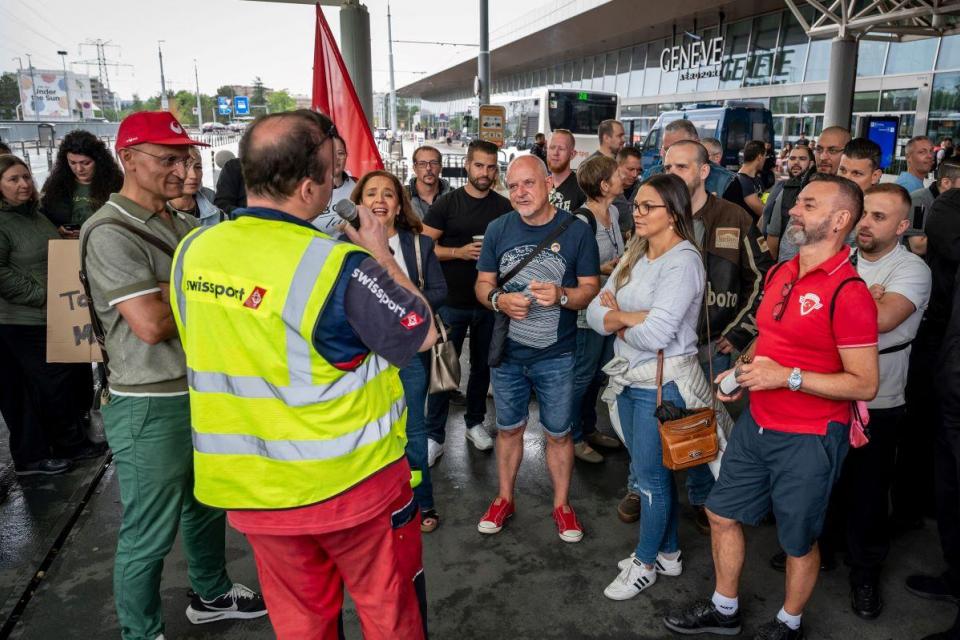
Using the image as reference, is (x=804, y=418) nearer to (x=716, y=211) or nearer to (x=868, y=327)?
(x=868, y=327)

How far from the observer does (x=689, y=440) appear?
9.11 ft

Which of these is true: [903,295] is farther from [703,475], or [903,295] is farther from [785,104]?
[785,104]

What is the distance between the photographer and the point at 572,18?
2491cm

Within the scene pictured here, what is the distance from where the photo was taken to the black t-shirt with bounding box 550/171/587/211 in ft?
17.1

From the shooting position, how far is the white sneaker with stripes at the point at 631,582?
3006 mm

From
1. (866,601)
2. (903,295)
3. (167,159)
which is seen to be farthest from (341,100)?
(866,601)

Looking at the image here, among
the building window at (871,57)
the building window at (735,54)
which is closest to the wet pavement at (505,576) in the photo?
the building window at (871,57)

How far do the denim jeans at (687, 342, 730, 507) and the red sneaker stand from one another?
39.3 inches

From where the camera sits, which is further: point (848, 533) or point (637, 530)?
point (637, 530)

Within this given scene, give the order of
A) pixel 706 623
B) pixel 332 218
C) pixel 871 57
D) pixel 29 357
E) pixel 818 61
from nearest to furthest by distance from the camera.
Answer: pixel 332 218
pixel 706 623
pixel 29 357
pixel 871 57
pixel 818 61

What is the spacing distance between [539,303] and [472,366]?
1518 mm

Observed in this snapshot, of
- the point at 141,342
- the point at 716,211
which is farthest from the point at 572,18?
the point at 141,342

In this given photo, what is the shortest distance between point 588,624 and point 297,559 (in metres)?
1.55

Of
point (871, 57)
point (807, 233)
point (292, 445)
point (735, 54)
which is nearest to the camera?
point (292, 445)
